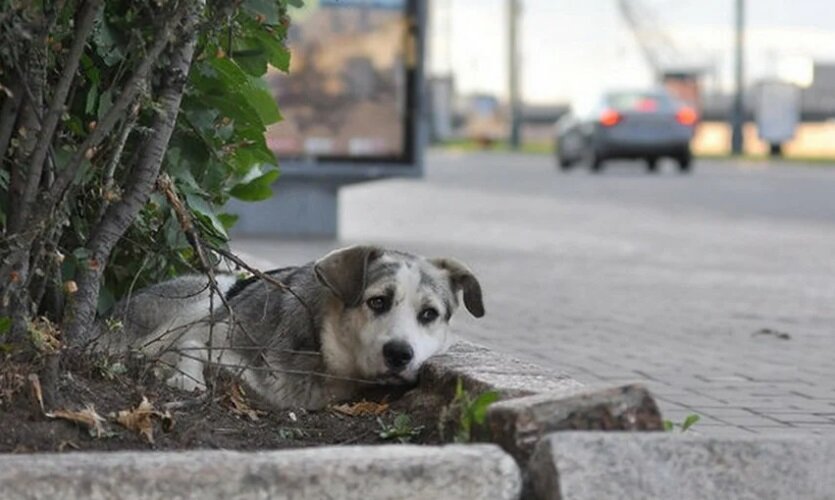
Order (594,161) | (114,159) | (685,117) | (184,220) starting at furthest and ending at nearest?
(594,161)
(685,117)
(184,220)
(114,159)

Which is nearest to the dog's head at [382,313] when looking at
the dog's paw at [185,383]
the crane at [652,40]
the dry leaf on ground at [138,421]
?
the dog's paw at [185,383]

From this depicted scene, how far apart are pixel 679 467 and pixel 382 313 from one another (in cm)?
205

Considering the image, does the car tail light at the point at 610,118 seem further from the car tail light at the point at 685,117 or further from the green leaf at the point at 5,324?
the green leaf at the point at 5,324

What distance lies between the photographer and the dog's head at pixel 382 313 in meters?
6.02

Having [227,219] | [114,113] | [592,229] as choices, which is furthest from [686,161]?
[114,113]

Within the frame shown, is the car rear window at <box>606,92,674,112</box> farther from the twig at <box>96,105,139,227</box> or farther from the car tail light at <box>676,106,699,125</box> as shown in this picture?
the twig at <box>96,105,139,227</box>

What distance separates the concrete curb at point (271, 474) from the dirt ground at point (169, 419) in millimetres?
477

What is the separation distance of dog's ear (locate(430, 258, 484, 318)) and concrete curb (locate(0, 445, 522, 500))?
7.56ft

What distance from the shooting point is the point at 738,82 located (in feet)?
167

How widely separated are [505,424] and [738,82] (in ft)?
156

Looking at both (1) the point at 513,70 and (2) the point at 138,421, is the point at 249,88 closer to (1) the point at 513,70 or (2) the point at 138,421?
(2) the point at 138,421

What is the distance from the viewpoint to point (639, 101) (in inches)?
1535

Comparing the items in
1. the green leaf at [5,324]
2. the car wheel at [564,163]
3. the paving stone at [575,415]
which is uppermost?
the green leaf at [5,324]

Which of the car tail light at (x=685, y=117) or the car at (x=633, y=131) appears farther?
the car at (x=633, y=131)
